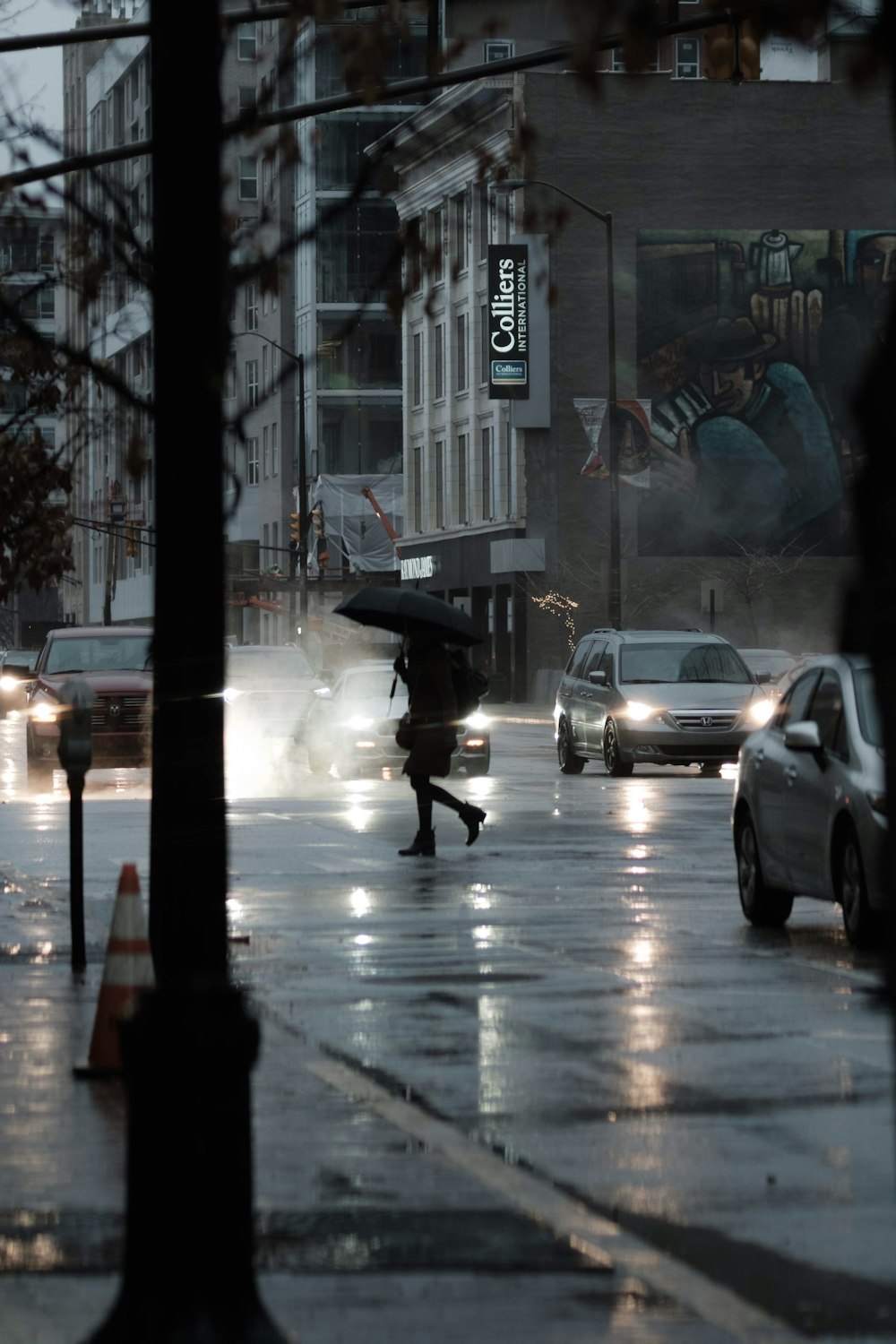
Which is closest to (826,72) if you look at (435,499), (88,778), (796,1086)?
(435,499)

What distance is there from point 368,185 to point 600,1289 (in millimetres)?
3061

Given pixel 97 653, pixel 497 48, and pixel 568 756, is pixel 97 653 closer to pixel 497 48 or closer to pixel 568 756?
pixel 568 756

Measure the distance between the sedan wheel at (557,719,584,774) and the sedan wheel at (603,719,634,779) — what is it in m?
1.27

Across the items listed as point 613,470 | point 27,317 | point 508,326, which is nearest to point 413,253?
point 27,317

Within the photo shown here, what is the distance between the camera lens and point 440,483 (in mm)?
83125

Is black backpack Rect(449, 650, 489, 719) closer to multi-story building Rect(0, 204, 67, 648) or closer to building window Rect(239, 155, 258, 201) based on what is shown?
multi-story building Rect(0, 204, 67, 648)

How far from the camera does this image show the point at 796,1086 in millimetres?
9305

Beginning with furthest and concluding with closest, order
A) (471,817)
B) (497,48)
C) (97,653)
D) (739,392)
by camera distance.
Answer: (497,48)
(739,392)
(97,653)
(471,817)

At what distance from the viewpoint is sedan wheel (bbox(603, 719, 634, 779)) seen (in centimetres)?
3256

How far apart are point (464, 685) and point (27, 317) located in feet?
36.8

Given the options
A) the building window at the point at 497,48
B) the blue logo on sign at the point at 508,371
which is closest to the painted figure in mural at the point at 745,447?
the blue logo on sign at the point at 508,371

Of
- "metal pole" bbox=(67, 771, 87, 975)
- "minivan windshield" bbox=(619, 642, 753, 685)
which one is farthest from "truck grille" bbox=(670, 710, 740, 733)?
"metal pole" bbox=(67, 771, 87, 975)

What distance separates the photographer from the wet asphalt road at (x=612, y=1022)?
7.12 m

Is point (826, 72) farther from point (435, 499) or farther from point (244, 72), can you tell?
point (244, 72)
